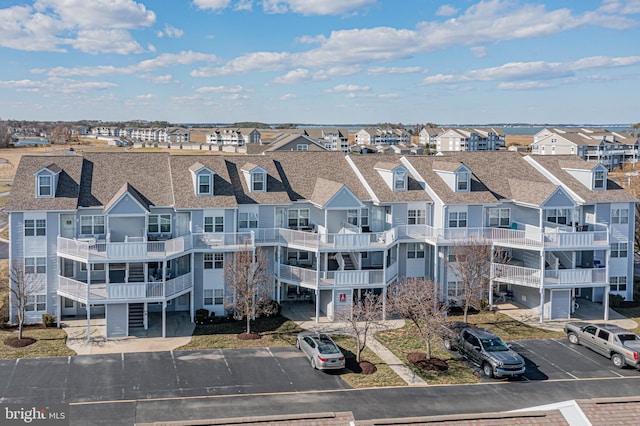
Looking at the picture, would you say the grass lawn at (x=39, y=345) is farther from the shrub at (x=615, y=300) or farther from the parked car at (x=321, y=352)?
the shrub at (x=615, y=300)

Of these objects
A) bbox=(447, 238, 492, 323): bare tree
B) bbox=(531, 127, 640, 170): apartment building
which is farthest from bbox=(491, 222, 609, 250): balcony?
bbox=(531, 127, 640, 170): apartment building

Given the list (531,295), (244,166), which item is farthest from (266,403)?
(531,295)

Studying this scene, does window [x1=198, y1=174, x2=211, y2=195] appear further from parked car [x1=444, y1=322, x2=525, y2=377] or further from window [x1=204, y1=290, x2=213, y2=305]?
parked car [x1=444, y1=322, x2=525, y2=377]

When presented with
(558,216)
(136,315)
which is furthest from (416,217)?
(136,315)

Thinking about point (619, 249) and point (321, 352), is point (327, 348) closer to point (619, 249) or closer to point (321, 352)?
point (321, 352)

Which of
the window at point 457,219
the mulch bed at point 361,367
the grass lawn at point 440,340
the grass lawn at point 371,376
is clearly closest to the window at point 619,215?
the window at point 457,219
